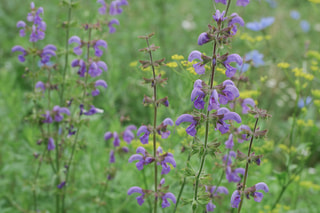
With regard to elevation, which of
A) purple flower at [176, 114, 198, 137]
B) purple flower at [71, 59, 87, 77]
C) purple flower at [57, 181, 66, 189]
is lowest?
purple flower at [57, 181, 66, 189]

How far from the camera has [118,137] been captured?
371cm

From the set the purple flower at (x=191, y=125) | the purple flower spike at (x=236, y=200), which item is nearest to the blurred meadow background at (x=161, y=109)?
the purple flower spike at (x=236, y=200)

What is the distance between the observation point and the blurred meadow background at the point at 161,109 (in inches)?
→ 147

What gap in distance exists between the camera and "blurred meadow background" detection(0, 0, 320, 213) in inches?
147

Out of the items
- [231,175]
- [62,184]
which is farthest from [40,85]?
[231,175]

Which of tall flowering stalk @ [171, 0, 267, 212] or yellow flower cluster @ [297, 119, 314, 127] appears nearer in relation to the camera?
tall flowering stalk @ [171, 0, 267, 212]

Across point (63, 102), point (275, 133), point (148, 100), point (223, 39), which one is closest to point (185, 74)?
point (148, 100)

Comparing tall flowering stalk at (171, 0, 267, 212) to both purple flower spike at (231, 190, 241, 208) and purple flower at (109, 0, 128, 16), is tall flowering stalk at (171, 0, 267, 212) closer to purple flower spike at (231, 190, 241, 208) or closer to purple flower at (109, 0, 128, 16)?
purple flower spike at (231, 190, 241, 208)

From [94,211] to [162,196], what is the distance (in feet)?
6.16

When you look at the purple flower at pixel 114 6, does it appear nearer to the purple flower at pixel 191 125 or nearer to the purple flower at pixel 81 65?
the purple flower at pixel 81 65

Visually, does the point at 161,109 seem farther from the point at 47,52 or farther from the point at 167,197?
the point at 47,52

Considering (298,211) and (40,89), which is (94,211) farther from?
(298,211)

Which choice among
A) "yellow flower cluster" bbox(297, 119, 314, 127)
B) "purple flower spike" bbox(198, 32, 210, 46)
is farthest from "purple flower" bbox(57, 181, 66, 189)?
"yellow flower cluster" bbox(297, 119, 314, 127)

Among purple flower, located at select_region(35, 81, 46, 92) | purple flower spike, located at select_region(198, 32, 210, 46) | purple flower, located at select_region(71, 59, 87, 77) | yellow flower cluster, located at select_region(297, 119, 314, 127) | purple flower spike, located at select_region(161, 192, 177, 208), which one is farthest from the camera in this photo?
yellow flower cluster, located at select_region(297, 119, 314, 127)
